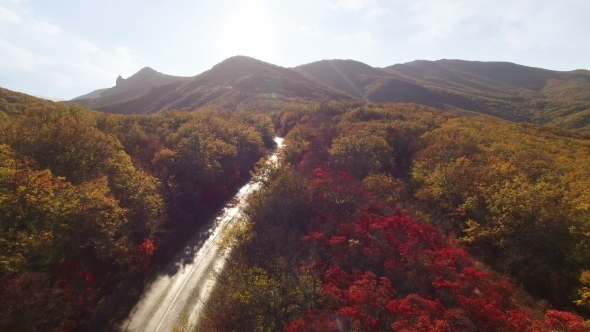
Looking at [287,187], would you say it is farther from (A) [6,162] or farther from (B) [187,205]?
(A) [6,162]

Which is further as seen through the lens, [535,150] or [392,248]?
[535,150]

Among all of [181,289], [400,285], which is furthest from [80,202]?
[400,285]

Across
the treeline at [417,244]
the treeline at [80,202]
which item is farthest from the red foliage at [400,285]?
the treeline at [80,202]

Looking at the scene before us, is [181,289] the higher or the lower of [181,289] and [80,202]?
the lower

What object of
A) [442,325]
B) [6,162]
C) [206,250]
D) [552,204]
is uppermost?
[6,162]

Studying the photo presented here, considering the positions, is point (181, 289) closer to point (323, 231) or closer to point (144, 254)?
point (144, 254)

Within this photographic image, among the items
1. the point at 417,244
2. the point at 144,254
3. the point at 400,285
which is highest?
the point at 417,244

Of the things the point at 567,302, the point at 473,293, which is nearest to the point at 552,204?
the point at 567,302
